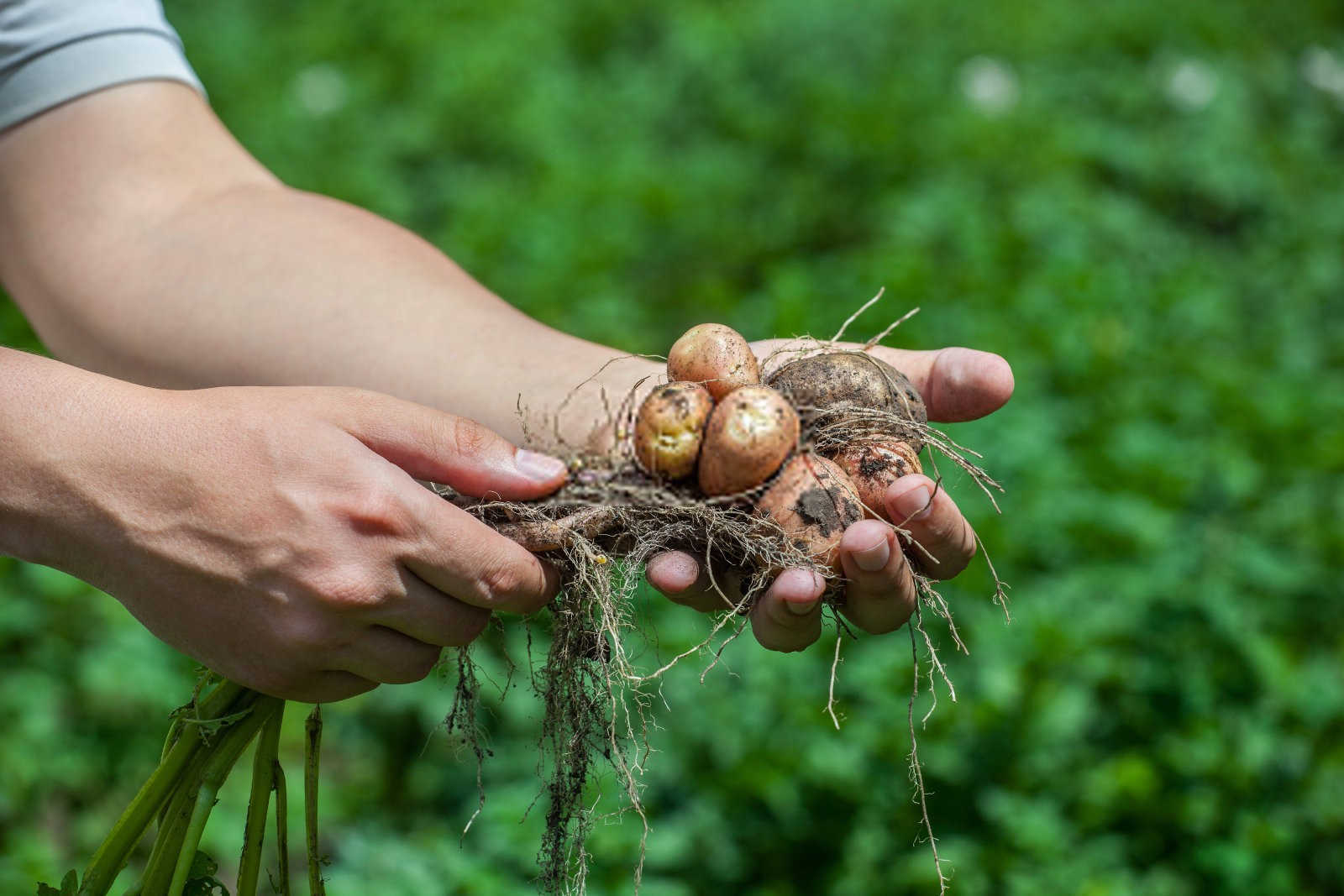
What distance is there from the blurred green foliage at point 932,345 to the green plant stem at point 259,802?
682mm

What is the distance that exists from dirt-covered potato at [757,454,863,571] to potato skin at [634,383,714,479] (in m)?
0.14

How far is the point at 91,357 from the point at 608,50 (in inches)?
217

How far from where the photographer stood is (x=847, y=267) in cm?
479

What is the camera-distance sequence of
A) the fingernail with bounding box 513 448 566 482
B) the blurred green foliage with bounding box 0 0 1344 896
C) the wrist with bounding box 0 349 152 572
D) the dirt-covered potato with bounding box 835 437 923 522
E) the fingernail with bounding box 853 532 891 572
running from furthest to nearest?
1. the blurred green foliage with bounding box 0 0 1344 896
2. the dirt-covered potato with bounding box 835 437 923 522
3. the fingernail with bounding box 513 448 566 482
4. the fingernail with bounding box 853 532 891 572
5. the wrist with bounding box 0 349 152 572

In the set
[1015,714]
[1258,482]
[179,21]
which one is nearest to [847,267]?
[1258,482]

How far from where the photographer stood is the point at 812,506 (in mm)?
1764

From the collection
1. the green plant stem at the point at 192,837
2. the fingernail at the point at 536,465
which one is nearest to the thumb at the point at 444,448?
the fingernail at the point at 536,465

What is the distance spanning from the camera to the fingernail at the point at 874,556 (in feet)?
5.24

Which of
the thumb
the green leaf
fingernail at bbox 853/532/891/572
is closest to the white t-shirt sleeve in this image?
the thumb

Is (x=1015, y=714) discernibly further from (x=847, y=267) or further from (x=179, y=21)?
(x=179, y=21)

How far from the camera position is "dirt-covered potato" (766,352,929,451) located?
1850 millimetres

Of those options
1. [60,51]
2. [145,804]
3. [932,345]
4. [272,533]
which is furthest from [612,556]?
[932,345]

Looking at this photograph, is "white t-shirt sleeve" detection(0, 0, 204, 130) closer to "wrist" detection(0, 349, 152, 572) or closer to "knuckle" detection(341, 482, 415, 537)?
"wrist" detection(0, 349, 152, 572)

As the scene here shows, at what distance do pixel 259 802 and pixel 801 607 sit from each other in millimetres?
857
